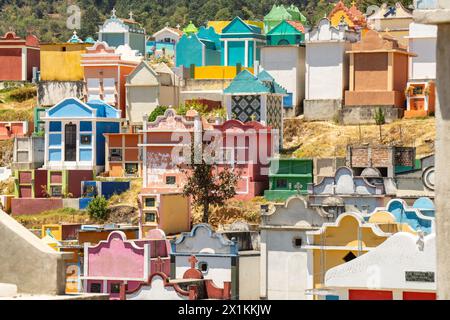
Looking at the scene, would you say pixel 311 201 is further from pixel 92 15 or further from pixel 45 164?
pixel 92 15

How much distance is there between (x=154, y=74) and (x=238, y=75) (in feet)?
17.8

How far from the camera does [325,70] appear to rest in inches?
2452

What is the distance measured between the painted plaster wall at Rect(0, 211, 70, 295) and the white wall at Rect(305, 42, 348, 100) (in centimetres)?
5104

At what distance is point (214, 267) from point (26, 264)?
3299 cm

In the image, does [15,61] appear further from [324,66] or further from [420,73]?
[420,73]

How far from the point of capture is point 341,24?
64.2 m

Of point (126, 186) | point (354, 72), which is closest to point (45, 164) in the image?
point (126, 186)

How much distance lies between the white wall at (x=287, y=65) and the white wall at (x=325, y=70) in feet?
3.03

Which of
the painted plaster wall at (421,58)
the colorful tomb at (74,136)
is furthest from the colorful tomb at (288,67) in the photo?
the colorful tomb at (74,136)

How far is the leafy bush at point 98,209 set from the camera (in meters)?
59.1

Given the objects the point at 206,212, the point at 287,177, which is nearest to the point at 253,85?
the point at 287,177

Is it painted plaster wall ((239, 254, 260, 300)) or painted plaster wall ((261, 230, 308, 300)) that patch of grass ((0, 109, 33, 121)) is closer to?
→ painted plaster wall ((239, 254, 260, 300))

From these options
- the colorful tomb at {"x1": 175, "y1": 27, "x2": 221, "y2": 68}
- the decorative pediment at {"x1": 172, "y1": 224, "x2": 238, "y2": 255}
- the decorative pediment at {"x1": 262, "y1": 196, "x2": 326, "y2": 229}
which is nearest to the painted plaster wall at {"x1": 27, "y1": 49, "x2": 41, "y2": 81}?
the colorful tomb at {"x1": 175, "y1": 27, "x2": 221, "y2": 68}

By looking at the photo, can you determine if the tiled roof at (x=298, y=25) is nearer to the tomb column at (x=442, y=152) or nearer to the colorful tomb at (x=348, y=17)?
the colorful tomb at (x=348, y=17)
